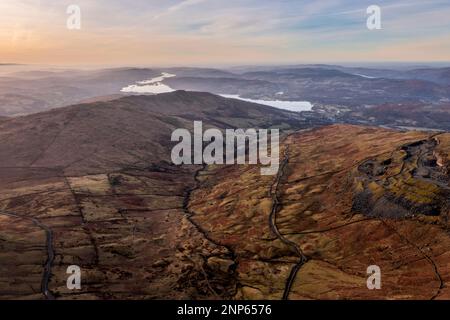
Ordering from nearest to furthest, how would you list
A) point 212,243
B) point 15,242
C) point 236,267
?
point 236,267 → point 15,242 → point 212,243

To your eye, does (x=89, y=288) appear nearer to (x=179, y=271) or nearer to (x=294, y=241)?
A: (x=179, y=271)

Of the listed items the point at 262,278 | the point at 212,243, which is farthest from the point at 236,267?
the point at 212,243

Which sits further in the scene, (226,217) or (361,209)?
(226,217)

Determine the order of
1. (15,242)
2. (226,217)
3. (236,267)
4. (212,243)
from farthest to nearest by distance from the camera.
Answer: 1. (226,217)
2. (212,243)
3. (15,242)
4. (236,267)

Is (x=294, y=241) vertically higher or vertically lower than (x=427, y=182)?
lower

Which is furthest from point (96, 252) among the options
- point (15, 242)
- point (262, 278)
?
point (262, 278)

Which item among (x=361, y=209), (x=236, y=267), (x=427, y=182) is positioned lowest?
(x=236, y=267)

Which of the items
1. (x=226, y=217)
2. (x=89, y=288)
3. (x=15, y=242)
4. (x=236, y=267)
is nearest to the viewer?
(x=89, y=288)

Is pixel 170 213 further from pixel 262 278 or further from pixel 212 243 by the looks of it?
pixel 262 278

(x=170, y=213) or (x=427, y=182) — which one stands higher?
(x=427, y=182)
